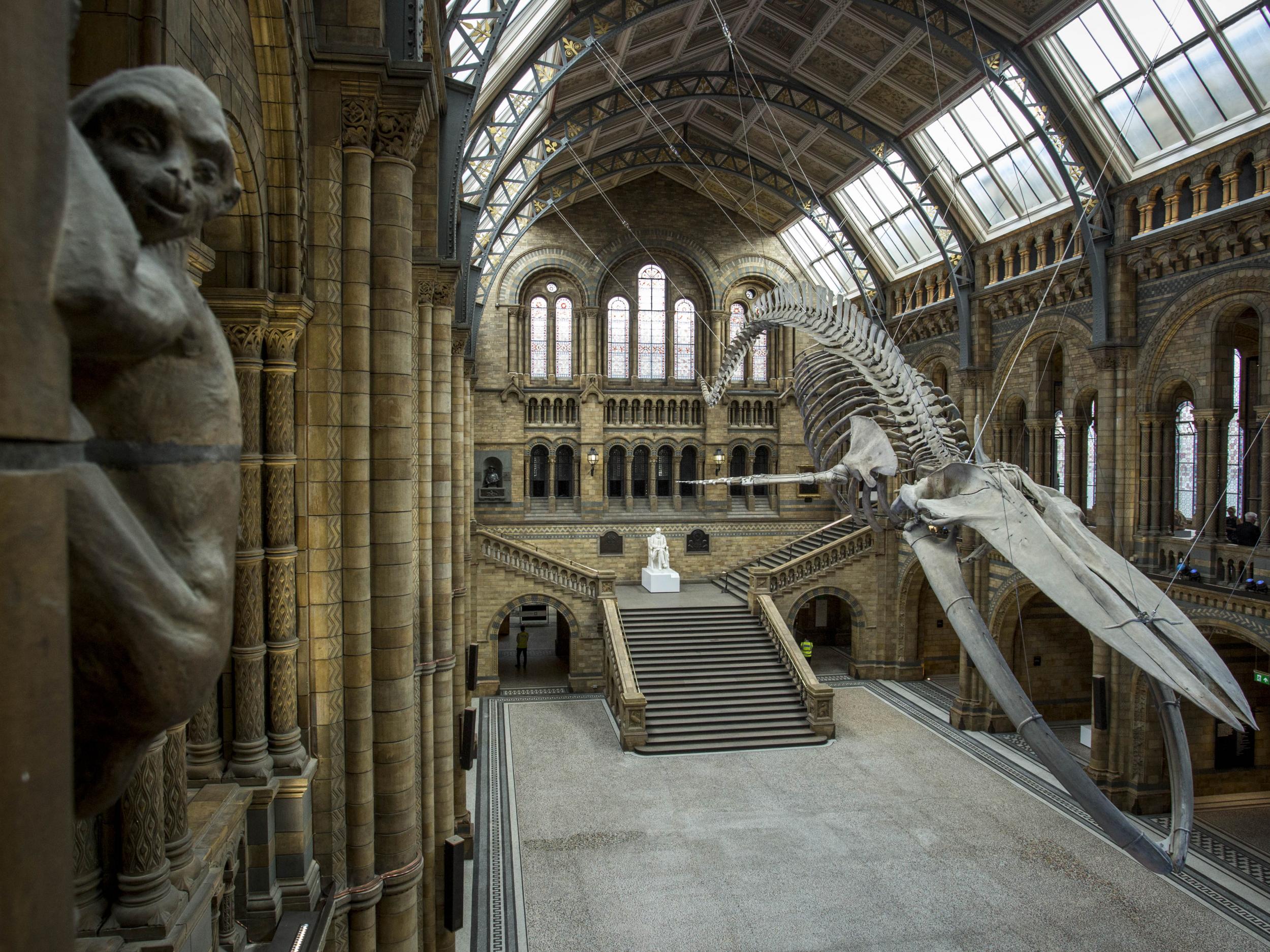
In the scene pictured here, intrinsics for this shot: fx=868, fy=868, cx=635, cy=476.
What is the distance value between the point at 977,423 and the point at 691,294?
1138 centimetres

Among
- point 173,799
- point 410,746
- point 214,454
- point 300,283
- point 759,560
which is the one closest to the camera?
point 214,454

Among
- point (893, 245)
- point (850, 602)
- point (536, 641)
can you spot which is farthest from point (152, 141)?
point (536, 641)

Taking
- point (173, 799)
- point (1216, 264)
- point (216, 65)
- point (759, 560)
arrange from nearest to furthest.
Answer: point (173, 799) < point (216, 65) < point (1216, 264) < point (759, 560)

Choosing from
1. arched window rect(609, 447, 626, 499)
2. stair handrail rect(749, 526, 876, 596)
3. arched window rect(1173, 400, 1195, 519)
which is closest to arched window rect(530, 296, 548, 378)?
arched window rect(609, 447, 626, 499)

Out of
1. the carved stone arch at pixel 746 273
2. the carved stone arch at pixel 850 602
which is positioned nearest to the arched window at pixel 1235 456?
the carved stone arch at pixel 850 602

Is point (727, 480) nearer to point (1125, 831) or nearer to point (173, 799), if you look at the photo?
point (1125, 831)

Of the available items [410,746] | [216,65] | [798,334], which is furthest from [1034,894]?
[798,334]

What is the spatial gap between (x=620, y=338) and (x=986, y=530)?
21.3 m

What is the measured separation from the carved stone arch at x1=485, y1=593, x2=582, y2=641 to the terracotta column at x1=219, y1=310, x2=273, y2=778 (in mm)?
16611

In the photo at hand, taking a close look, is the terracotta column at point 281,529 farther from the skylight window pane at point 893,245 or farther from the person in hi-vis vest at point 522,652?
the skylight window pane at point 893,245

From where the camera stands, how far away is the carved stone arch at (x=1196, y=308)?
13.0 meters

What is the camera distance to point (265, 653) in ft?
17.7

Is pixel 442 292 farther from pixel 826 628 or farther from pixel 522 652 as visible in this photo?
pixel 826 628

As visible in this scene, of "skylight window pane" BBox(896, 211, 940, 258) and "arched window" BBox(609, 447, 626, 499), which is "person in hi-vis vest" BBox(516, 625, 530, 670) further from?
"skylight window pane" BBox(896, 211, 940, 258)
